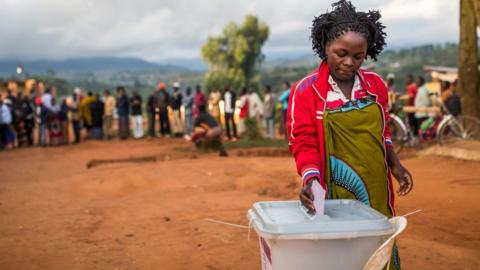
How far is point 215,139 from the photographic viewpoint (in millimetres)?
13992

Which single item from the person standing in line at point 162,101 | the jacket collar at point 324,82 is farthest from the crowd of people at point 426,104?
the jacket collar at point 324,82

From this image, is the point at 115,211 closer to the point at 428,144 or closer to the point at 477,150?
the point at 477,150

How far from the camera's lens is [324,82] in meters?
3.01

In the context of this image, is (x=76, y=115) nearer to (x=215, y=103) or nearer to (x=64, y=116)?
(x=64, y=116)

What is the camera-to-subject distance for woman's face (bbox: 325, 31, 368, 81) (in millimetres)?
2930

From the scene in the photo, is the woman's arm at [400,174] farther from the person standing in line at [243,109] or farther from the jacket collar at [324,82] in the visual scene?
the person standing in line at [243,109]

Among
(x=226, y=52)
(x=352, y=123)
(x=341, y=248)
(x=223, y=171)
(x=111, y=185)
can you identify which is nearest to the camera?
(x=341, y=248)

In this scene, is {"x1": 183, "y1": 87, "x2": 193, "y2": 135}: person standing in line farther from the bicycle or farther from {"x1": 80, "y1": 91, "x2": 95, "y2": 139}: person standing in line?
the bicycle

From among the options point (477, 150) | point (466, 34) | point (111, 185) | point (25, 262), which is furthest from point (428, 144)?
point (25, 262)

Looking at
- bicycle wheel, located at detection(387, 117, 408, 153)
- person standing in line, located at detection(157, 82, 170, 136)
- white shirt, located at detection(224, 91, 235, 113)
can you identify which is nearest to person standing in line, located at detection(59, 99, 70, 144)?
person standing in line, located at detection(157, 82, 170, 136)

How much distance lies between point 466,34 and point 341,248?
11.2m

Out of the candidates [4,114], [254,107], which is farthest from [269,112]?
[4,114]

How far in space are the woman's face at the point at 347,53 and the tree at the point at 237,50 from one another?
37702mm

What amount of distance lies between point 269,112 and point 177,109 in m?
3.34
